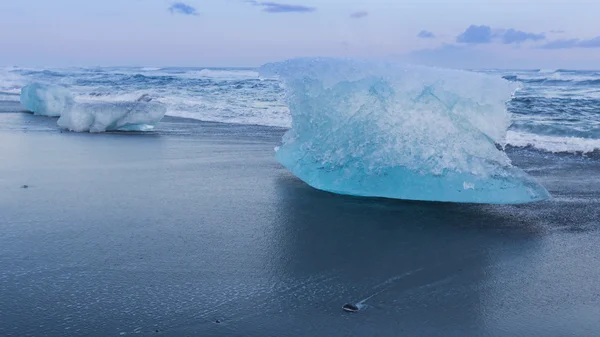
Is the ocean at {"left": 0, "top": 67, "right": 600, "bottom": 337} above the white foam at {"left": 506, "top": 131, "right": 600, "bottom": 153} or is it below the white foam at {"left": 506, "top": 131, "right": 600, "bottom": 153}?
below

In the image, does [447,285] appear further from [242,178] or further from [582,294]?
[242,178]

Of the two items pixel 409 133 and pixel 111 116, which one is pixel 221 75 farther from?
pixel 409 133

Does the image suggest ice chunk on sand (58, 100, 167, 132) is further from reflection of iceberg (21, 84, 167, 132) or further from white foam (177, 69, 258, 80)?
white foam (177, 69, 258, 80)

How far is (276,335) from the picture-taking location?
3.04 meters

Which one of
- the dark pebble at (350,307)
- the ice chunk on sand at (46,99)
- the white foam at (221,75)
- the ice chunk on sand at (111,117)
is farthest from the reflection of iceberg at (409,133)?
the white foam at (221,75)

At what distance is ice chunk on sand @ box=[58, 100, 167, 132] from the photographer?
1162cm

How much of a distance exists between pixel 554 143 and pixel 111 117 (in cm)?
810

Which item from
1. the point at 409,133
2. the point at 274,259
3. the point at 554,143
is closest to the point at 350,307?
the point at 274,259

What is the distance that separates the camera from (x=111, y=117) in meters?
11.7

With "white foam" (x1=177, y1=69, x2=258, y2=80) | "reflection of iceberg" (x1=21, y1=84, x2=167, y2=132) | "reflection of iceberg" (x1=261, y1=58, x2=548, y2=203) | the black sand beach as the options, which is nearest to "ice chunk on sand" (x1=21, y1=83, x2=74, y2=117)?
"reflection of iceberg" (x1=21, y1=84, x2=167, y2=132)

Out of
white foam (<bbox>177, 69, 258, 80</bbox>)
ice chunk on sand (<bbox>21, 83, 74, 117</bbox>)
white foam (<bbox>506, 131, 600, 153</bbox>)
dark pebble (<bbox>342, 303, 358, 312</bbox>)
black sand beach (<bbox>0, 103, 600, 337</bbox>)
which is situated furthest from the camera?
white foam (<bbox>177, 69, 258, 80</bbox>)

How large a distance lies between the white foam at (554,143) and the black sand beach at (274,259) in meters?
2.57

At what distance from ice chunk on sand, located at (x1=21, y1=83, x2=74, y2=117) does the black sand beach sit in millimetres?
8319

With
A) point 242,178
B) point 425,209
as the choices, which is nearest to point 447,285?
point 425,209
